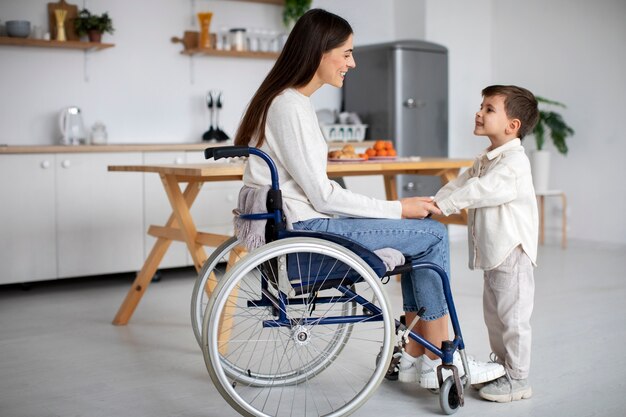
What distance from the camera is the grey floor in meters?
2.42

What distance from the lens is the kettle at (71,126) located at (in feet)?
15.5

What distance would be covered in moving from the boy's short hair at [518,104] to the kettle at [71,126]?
2.98 metres

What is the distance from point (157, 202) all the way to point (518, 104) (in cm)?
264

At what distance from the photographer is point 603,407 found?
2373mm

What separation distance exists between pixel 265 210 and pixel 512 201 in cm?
76

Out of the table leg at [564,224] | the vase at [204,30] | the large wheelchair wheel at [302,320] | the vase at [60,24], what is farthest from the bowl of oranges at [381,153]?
the table leg at [564,224]

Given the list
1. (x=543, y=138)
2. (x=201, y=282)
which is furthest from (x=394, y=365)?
(x=543, y=138)

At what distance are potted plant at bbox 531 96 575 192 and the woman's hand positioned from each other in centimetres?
374

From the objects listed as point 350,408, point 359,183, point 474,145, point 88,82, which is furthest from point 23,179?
point 474,145

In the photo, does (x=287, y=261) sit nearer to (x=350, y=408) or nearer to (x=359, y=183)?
(x=350, y=408)

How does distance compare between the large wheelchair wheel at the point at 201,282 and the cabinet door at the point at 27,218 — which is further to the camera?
the cabinet door at the point at 27,218

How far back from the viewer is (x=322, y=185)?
218 cm

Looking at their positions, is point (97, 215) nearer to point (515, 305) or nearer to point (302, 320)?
point (302, 320)

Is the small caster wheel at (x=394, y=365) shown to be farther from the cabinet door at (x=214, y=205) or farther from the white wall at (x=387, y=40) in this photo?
the white wall at (x=387, y=40)
